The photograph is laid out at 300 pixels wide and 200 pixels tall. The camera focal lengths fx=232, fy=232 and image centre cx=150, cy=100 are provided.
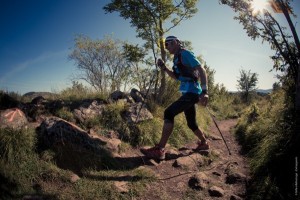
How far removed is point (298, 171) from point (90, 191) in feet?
9.51

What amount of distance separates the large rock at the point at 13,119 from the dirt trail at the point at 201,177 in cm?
247

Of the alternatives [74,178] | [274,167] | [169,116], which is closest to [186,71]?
[169,116]

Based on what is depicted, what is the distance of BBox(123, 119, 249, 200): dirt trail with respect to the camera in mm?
→ 3521

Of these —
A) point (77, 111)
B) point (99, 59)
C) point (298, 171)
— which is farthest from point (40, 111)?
point (99, 59)

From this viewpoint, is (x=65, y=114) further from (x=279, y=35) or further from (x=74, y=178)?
(x=279, y=35)

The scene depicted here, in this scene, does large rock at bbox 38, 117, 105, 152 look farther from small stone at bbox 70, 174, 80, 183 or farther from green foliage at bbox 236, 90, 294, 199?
green foliage at bbox 236, 90, 294, 199

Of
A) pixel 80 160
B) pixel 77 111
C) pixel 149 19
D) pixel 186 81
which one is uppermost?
pixel 149 19

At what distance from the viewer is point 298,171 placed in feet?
10.5

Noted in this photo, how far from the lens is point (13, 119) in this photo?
4.32m

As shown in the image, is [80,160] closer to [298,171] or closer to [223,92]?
[298,171]

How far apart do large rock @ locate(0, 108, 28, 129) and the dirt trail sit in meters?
2.47

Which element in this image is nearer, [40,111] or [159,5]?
[40,111]

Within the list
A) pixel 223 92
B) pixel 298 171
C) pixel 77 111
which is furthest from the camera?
pixel 223 92

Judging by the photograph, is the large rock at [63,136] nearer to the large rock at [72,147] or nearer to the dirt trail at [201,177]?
the large rock at [72,147]
